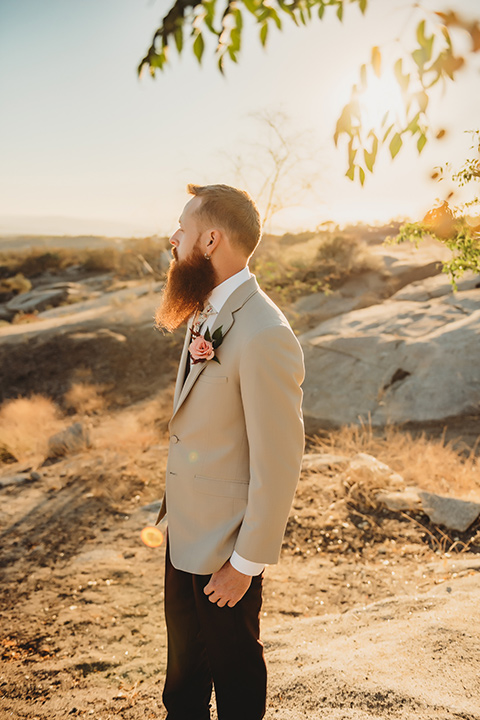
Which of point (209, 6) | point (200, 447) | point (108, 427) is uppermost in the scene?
point (209, 6)

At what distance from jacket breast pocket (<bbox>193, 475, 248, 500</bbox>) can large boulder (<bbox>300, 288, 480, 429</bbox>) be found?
6044 millimetres

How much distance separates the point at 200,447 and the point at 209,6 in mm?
1355

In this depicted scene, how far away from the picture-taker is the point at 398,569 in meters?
4.17

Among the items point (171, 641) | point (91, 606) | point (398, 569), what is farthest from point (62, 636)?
point (398, 569)

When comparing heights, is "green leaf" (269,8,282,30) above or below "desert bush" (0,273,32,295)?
above

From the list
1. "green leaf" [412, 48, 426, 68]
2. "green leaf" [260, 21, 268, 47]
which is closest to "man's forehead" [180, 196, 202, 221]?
"green leaf" [260, 21, 268, 47]

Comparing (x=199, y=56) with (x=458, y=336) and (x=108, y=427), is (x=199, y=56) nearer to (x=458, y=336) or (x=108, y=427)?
(x=108, y=427)

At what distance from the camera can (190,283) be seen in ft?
6.32

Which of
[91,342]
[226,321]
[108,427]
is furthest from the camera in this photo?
[91,342]

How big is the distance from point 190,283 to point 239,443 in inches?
26.2

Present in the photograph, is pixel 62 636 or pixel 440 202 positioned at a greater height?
pixel 440 202

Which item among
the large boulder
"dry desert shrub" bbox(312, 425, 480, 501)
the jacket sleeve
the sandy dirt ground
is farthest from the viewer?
the large boulder

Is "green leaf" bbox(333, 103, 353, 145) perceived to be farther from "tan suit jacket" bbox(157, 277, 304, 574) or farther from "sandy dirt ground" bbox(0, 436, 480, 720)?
"sandy dirt ground" bbox(0, 436, 480, 720)

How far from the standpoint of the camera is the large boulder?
841cm
